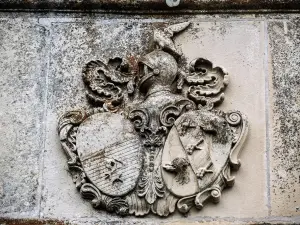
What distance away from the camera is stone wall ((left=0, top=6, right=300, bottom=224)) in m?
6.04

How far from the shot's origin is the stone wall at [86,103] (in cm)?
604

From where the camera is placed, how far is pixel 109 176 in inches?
237

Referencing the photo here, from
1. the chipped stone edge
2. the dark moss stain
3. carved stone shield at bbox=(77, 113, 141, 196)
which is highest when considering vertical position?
the chipped stone edge

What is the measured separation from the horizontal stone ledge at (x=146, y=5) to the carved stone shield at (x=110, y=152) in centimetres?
90

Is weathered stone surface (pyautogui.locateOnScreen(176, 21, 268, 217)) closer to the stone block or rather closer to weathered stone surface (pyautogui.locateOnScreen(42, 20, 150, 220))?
the stone block

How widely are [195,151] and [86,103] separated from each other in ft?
2.76

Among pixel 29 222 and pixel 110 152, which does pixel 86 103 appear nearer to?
pixel 110 152

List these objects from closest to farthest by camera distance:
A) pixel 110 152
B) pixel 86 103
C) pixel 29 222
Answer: pixel 29 222 < pixel 110 152 < pixel 86 103

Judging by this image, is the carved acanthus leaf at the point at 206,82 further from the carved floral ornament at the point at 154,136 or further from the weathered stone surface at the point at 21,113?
the weathered stone surface at the point at 21,113

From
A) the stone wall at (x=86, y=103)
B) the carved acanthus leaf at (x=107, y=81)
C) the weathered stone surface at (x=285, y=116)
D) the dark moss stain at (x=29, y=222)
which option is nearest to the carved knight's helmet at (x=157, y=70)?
the carved acanthus leaf at (x=107, y=81)

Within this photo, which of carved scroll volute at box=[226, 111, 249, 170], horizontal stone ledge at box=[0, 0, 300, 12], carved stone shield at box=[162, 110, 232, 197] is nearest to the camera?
carved stone shield at box=[162, 110, 232, 197]

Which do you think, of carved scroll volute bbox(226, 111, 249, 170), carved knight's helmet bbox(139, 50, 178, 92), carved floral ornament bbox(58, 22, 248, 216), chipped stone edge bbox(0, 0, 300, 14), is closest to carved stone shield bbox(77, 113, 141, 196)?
carved floral ornament bbox(58, 22, 248, 216)

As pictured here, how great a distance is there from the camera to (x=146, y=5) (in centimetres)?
673

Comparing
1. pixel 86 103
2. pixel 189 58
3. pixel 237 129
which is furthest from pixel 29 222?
pixel 189 58
